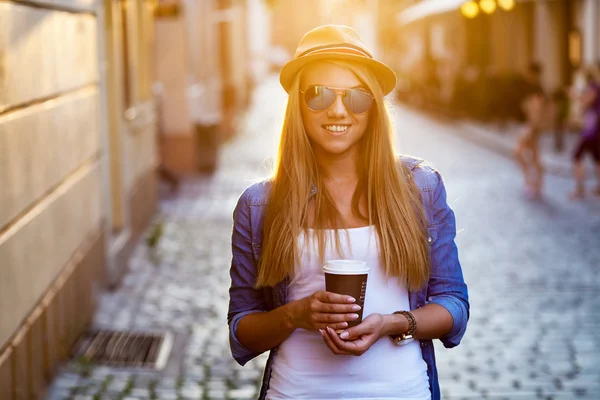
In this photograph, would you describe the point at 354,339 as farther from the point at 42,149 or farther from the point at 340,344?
the point at 42,149

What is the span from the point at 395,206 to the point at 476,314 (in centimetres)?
553

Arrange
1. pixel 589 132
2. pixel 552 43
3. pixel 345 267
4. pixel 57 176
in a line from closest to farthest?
pixel 345 267 < pixel 57 176 < pixel 589 132 < pixel 552 43

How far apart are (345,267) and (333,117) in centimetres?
50

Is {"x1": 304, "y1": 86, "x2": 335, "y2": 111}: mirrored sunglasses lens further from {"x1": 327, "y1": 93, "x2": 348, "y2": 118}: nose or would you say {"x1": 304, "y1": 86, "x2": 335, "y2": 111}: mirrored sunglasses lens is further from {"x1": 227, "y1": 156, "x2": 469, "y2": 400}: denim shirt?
{"x1": 227, "y1": 156, "x2": 469, "y2": 400}: denim shirt

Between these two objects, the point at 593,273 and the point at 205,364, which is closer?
the point at 205,364

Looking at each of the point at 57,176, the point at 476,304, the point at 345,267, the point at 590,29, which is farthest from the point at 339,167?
the point at 590,29

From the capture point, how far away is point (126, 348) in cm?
711

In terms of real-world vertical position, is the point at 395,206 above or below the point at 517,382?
above

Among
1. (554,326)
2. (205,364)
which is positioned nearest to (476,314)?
(554,326)

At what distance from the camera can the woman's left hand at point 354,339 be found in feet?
8.08

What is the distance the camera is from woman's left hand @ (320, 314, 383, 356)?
246 cm

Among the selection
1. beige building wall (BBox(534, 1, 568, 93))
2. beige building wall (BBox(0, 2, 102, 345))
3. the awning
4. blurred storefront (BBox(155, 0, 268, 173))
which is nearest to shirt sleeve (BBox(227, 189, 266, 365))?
beige building wall (BBox(0, 2, 102, 345))

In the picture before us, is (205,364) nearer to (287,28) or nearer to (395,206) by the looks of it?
(395,206)

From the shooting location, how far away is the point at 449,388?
613cm
